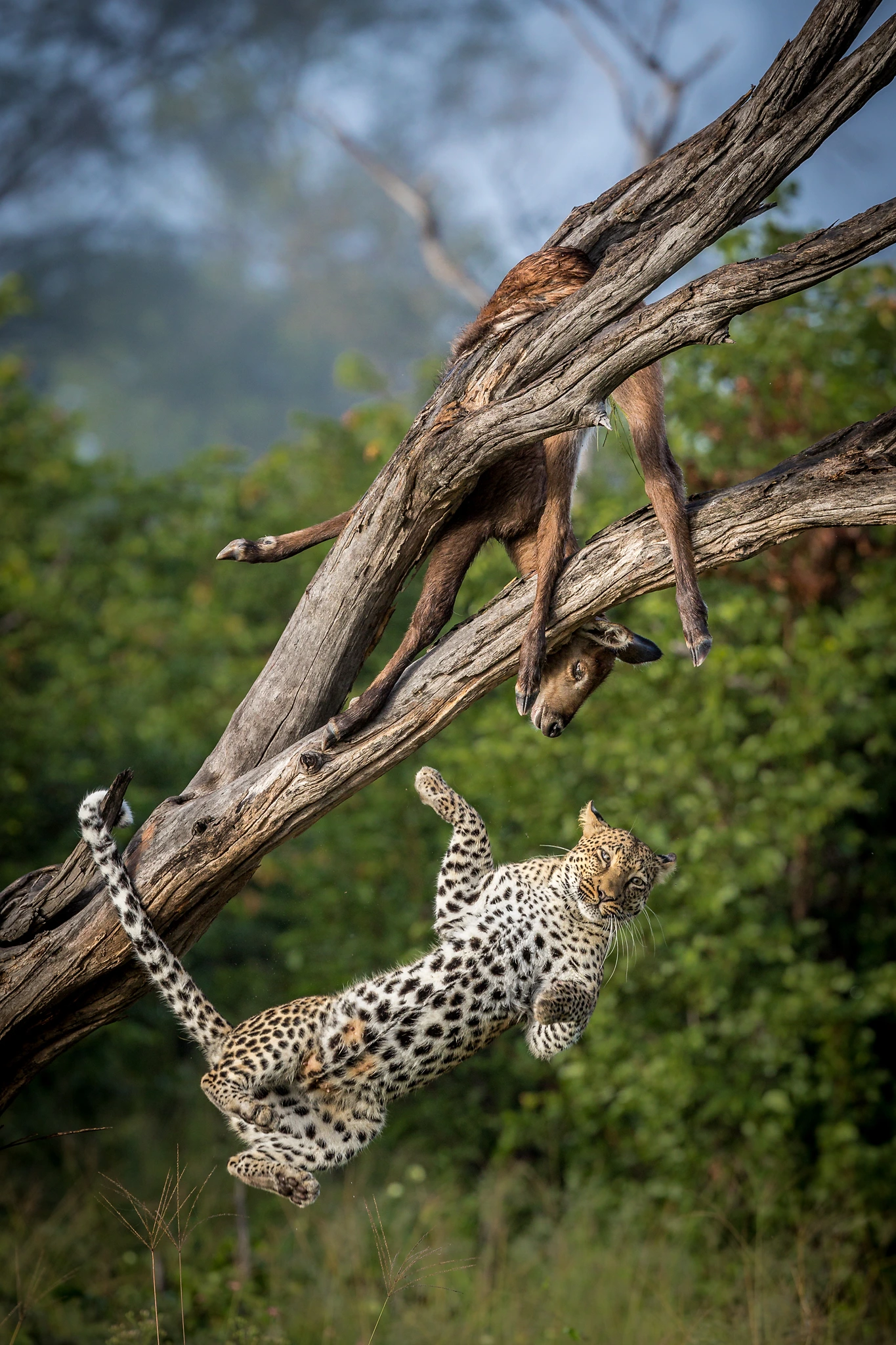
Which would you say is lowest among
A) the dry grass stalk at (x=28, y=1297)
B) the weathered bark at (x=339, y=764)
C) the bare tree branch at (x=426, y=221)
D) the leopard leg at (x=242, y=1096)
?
the dry grass stalk at (x=28, y=1297)

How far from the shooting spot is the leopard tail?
3959 mm

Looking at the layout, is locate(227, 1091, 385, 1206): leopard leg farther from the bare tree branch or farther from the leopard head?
the bare tree branch

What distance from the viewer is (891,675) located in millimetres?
8219

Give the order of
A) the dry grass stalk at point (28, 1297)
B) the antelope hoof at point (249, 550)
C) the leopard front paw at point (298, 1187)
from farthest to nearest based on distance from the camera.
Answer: the dry grass stalk at point (28, 1297)
the antelope hoof at point (249, 550)
the leopard front paw at point (298, 1187)

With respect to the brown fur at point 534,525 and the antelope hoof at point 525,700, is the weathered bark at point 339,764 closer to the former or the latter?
the brown fur at point 534,525

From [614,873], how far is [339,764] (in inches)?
38.4

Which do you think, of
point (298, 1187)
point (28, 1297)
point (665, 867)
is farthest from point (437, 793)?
point (28, 1297)

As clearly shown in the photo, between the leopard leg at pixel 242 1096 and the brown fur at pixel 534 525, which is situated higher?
the brown fur at pixel 534 525

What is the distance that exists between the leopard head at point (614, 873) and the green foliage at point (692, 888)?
1.82 meters

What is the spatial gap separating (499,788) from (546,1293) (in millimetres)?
3078

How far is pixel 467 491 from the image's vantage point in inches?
160

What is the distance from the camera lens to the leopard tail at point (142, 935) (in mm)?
3959

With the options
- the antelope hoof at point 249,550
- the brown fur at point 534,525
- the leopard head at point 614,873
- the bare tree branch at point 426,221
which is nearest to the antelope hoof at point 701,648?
the brown fur at point 534,525

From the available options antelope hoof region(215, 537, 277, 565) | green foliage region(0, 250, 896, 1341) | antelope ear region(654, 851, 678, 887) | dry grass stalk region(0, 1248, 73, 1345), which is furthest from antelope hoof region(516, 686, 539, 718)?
dry grass stalk region(0, 1248, 73, 1345)
